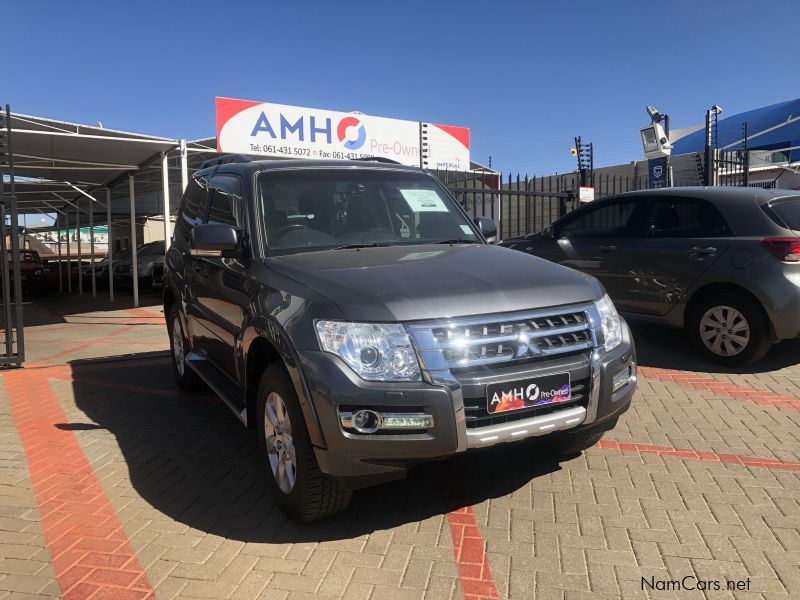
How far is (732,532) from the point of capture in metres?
3.05

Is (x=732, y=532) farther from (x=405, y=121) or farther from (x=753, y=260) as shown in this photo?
(x=405, y=121)

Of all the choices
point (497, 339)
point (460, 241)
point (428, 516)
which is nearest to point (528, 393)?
point (497, 339)

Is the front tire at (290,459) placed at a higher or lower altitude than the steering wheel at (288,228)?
lower

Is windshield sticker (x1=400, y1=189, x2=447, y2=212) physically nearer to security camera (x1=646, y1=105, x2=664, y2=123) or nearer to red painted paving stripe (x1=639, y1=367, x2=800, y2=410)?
red painted paving stripe (x1=639, y1=367, x2=800, y2=410)

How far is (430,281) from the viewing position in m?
3.08

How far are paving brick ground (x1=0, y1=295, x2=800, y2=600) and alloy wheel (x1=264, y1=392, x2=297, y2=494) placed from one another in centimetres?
24

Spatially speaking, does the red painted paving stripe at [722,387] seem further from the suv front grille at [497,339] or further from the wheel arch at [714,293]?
the suv front grille at [497,339]

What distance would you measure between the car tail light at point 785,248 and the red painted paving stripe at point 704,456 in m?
2.37

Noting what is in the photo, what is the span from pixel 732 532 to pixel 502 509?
1115 millimetres

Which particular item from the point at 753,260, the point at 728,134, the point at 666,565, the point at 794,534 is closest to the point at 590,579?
the point at 666,565

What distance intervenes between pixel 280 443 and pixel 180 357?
307 cm

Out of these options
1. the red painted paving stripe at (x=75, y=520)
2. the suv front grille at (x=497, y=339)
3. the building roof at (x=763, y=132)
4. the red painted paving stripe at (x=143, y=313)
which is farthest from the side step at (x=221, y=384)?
the building roof at (x=763, y=132)

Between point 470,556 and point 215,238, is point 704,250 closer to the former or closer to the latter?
point 470,556

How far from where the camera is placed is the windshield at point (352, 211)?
3883 mm
